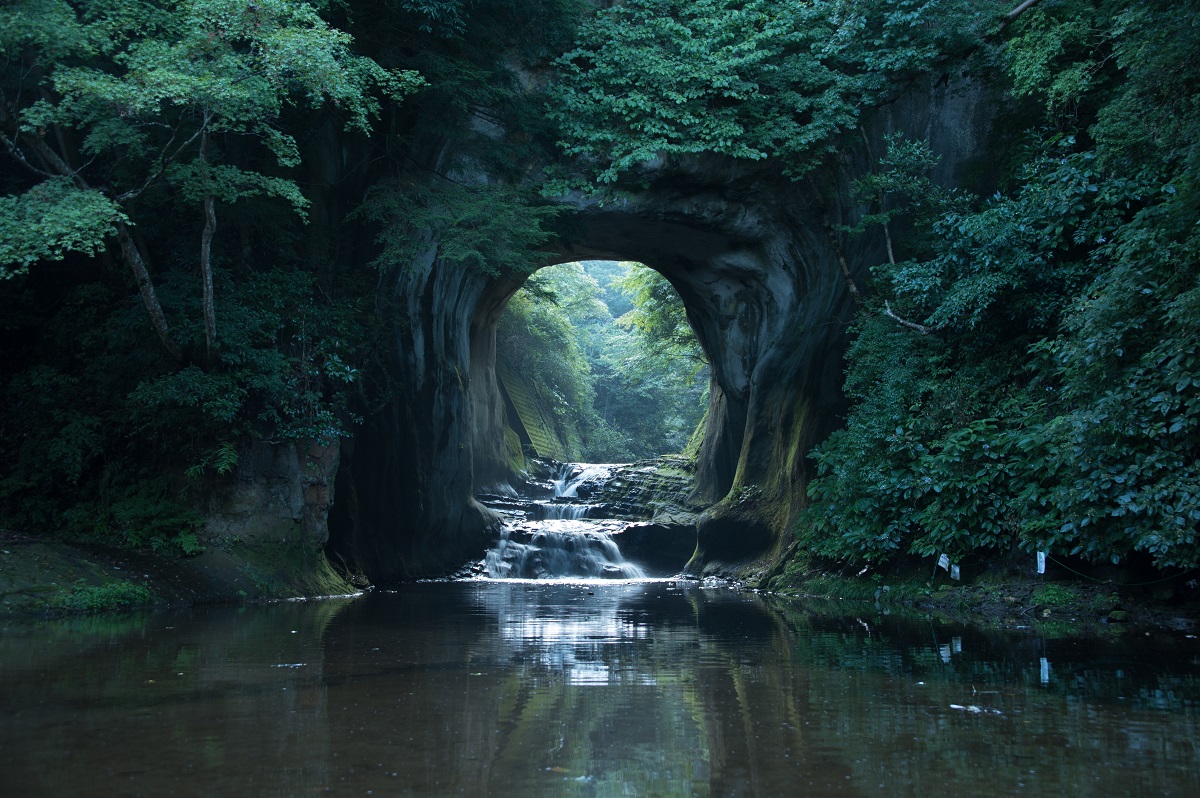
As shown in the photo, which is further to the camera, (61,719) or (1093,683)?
(1093,683)

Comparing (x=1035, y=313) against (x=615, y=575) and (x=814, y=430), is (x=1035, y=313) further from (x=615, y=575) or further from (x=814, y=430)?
(x=615, y=575)

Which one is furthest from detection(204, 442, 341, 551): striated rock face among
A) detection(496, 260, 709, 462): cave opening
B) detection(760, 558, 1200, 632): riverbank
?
detection(496, 260, 709, 462): cave opening

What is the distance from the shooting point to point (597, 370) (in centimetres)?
4525

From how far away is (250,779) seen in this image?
2947 mm

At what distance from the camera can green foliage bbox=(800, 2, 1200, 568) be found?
7.56m

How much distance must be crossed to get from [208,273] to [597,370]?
35.1 m

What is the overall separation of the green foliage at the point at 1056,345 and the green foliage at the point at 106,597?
27.3 feet

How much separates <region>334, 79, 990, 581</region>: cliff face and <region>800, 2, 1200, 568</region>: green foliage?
1479 millimetres

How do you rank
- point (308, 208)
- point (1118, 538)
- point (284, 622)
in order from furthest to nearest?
point (308, 208), point (284, 622), point (1118, 538)

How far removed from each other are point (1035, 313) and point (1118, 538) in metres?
3.42

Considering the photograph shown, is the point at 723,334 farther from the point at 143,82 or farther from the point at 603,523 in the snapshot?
the point at 143,82

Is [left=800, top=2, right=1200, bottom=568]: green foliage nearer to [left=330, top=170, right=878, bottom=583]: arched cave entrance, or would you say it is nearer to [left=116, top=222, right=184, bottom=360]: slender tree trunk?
[left=330, top=170, right=878, bottom=583]: arched cave entrance

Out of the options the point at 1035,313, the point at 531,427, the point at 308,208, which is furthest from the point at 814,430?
the point at 531,427

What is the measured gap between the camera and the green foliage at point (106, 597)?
29.1 ft
